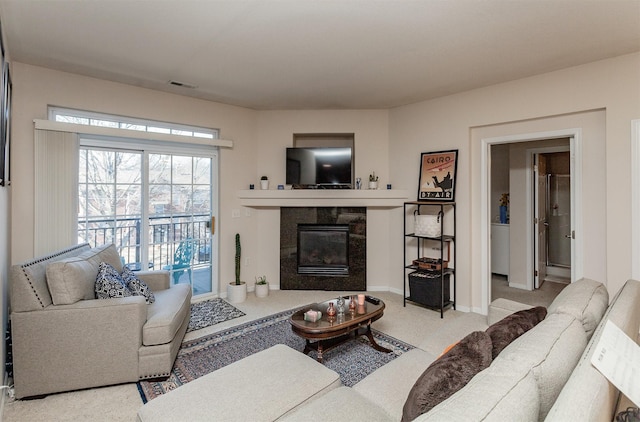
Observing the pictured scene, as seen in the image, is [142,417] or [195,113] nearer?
[142,417]

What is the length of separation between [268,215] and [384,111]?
226 centimetres

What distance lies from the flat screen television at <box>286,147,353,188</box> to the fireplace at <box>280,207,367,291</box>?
1.51 feet

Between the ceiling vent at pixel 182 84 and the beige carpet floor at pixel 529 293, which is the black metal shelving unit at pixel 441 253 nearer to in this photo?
the beige carpet floor at pixel 529 293

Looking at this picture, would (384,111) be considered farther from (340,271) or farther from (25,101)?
(25,101)

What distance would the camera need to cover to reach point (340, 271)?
4.77 m

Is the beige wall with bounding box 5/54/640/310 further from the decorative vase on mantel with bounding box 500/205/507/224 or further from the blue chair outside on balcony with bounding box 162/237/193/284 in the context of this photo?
the decorative vase on mantel with bounding box 500/205/507/224

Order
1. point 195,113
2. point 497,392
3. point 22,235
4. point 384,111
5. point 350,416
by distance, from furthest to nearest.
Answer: point 384,111, point 195,113, point 22,235, point 350,416, point 497,392

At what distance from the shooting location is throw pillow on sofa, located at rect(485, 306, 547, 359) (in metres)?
1.34

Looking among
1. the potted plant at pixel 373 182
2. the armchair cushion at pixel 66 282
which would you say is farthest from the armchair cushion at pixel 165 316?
the potted plant at pixel 373 182

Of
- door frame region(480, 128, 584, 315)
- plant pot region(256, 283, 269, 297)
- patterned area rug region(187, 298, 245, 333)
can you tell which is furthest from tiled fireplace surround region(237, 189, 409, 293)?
door frame region(480, 128, 584, 315)

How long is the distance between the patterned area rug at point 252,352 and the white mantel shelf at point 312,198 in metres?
1.73

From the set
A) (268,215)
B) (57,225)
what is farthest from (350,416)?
(268,215)

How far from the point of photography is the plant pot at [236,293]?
4223mm

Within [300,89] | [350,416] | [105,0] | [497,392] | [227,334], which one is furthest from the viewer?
[300,89]
